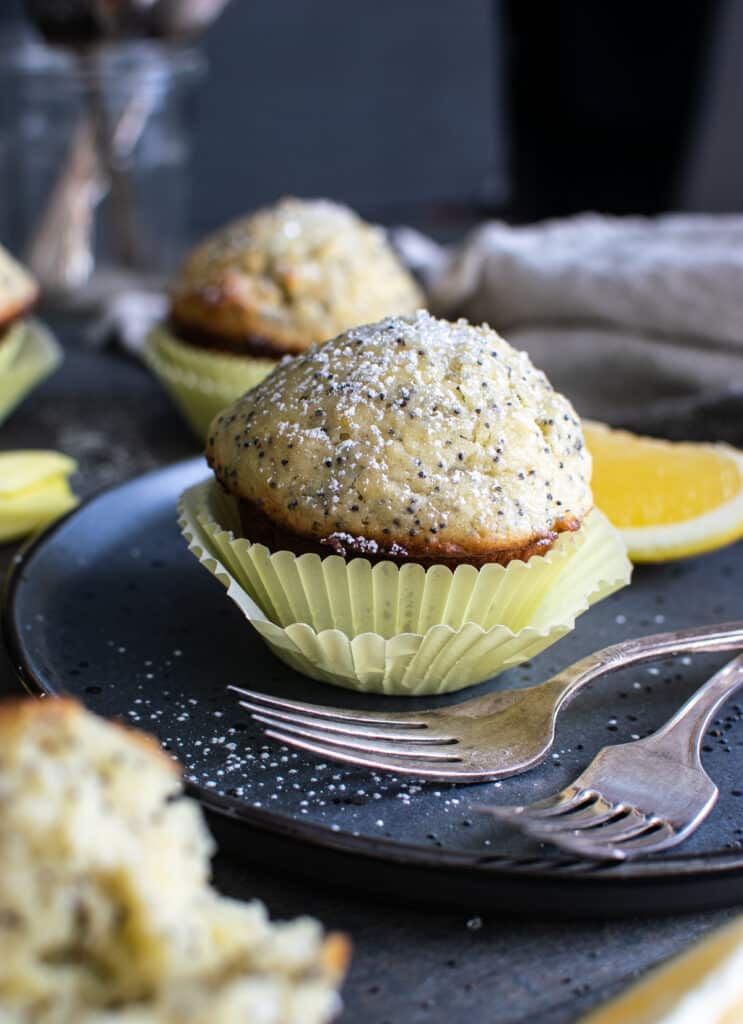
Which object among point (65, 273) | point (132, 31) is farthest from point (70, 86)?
point (65, 273)

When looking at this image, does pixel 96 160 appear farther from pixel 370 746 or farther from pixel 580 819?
pixel 580 819

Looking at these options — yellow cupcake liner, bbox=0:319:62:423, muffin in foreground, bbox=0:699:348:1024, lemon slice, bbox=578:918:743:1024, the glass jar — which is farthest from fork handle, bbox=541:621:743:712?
the glass jar

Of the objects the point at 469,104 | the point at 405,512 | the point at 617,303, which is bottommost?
the point at 469,104

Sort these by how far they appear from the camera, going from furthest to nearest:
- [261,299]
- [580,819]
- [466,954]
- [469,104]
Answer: [469,104] → [261,299] → [580,819] → [466,954]

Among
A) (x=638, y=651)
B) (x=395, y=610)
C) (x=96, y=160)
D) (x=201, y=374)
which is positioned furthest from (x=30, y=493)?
(x=96, y=160)

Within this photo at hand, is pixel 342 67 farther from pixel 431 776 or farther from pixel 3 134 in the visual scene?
pixel 431 776

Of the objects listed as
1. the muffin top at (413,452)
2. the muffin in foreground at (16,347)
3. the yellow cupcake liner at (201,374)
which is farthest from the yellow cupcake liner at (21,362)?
the muffin top at (413,452)

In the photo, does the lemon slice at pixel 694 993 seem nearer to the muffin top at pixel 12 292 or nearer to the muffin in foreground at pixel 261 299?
the muffin in foreground at pixel 261 299
